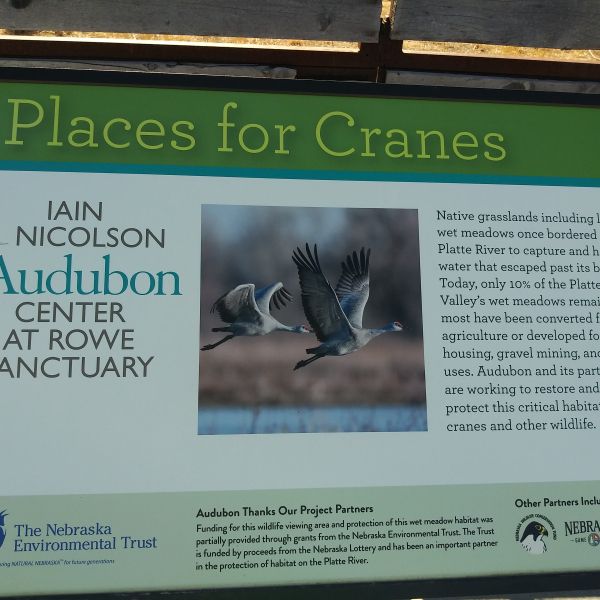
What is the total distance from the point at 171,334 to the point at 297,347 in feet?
1.21

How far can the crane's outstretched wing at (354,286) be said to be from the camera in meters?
1.92

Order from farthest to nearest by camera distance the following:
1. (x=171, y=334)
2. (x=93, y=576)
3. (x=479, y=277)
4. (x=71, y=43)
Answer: (x=71, y=43)
(x=479, y=277)
(x=171, y=334)
(x=93, y=576)

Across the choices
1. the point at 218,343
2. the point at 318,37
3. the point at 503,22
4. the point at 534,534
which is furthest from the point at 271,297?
the point at 503,22

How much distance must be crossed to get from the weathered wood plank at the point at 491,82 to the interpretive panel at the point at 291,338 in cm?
16

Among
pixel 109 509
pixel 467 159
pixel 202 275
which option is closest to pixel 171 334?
pixel 202 275

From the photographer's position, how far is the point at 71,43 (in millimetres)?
2082

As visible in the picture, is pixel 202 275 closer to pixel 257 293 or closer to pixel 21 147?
pixel 257 293

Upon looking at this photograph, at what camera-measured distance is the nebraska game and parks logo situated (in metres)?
1.81

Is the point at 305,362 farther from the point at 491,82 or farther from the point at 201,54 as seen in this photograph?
the point at 491,82

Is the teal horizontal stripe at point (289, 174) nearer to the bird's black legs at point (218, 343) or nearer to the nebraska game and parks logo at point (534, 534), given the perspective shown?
the bird's black legs at point (218, 343)

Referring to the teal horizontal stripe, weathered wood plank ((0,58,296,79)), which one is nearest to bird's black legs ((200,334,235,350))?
the teal horizontal stripe

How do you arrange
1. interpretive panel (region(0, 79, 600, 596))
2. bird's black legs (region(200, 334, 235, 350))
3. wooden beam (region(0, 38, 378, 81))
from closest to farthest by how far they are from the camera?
interpretive panel (region(0, 79, 600, 596)) < bird's black legs (region(200, 334, 235, 350)) < wooden beam (region(0, 38, 378, 81))

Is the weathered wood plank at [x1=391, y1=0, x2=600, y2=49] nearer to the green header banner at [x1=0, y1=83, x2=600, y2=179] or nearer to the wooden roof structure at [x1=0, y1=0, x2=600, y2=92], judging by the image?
the wooden roof structure at [x1=0, y1=0, x2=600, y2=92]

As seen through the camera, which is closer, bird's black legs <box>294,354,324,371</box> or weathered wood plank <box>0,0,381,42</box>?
bird's black legs <box>294,354,324,371</box>
